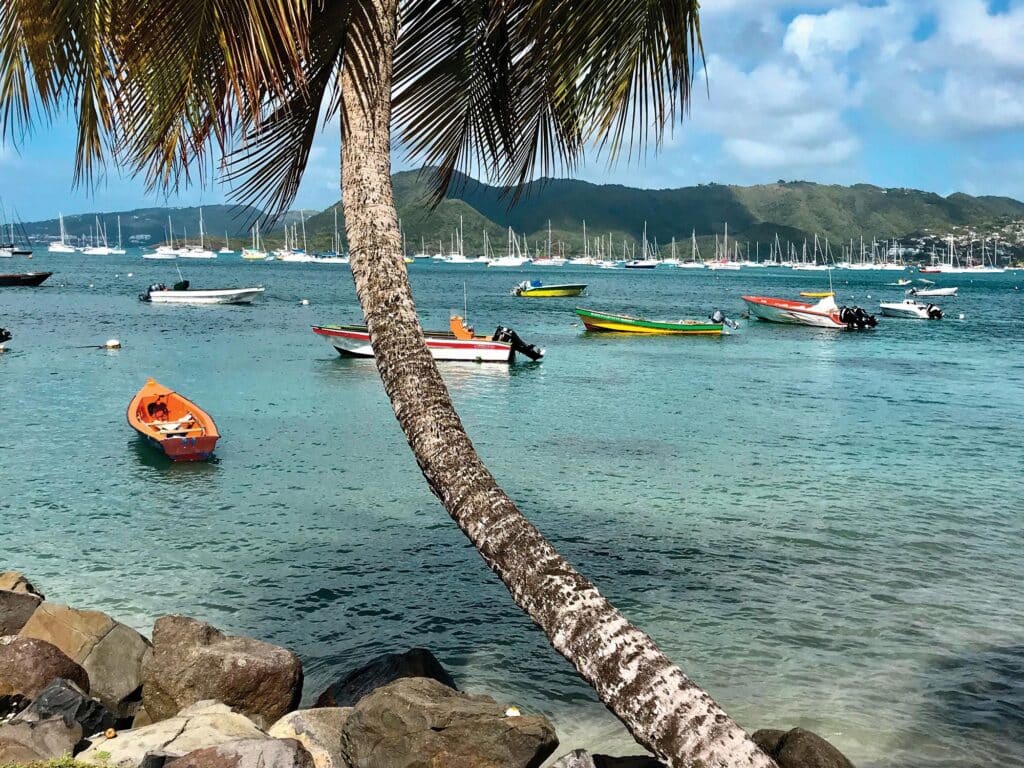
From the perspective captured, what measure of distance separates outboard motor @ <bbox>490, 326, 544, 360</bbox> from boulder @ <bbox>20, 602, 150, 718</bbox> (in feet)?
88.7

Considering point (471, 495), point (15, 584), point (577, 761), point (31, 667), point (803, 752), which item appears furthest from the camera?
point (15, 584)

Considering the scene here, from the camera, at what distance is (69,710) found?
22.8ft

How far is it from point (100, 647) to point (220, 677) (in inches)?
52.4

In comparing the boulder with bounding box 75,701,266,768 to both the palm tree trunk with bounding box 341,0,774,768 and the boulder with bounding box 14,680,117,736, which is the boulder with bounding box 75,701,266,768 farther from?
the palm tree trunk with bounding box 341,0,774,768

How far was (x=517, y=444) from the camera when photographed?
21.4 meters

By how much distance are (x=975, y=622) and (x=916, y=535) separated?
3.62m

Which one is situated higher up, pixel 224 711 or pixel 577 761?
pixel 577 761

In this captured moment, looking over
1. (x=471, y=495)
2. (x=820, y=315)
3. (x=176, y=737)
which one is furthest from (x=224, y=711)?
(x=820, y=315)

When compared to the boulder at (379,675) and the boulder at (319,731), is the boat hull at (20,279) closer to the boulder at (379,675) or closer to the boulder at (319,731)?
the boulder at (379,675)

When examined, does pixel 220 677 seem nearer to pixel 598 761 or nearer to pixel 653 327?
pixel 598 761

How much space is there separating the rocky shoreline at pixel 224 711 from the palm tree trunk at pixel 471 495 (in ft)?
6.04

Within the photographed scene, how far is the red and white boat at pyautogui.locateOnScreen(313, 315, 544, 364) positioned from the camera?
3488cm

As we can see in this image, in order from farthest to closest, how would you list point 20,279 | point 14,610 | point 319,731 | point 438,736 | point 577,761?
point 20,279, point 14,610, point 319,731, point 438,736, point 577,761

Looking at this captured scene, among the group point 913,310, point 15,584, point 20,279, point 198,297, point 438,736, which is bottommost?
point 913,310
